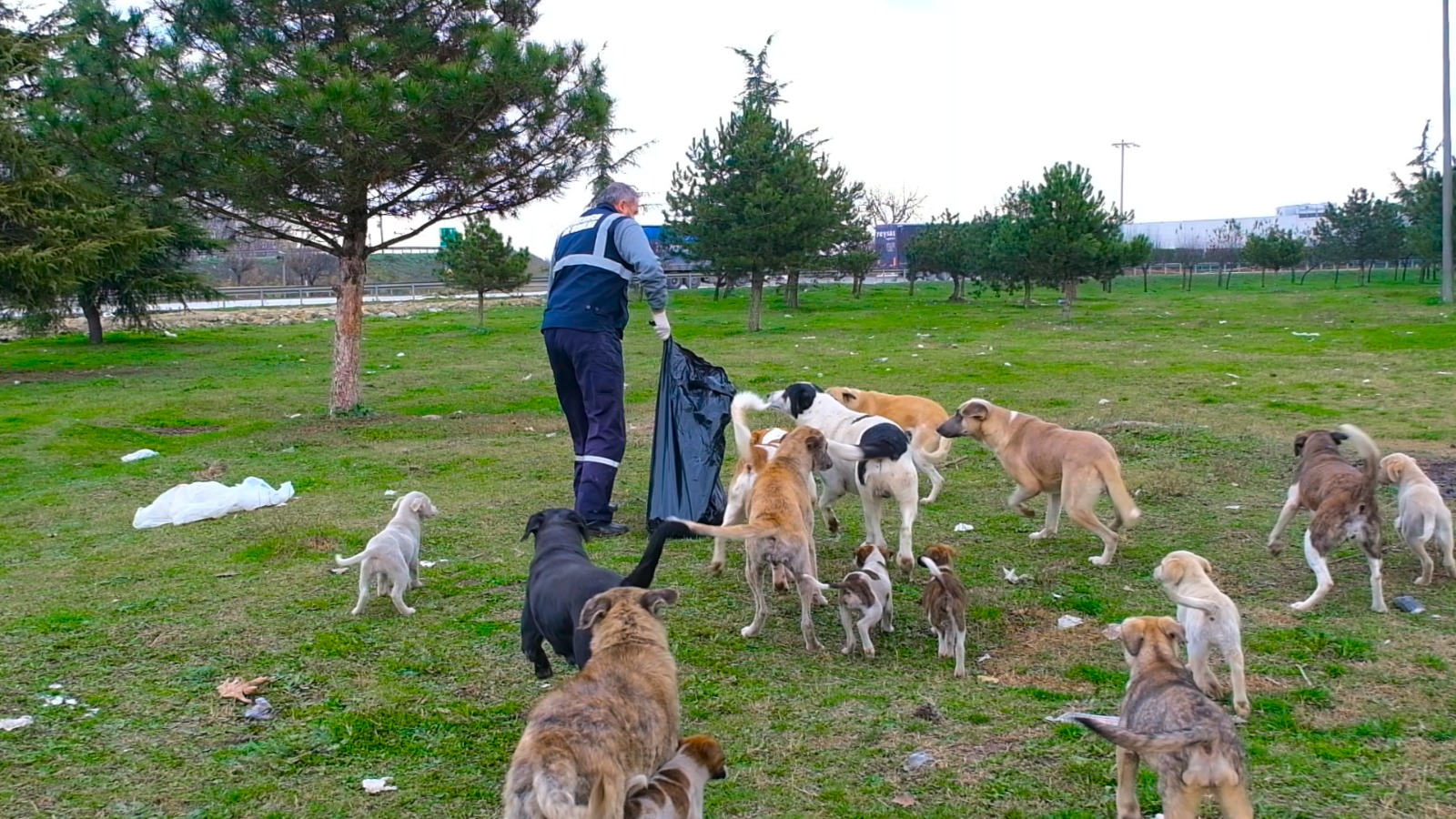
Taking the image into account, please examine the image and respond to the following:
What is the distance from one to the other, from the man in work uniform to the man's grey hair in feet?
0.09

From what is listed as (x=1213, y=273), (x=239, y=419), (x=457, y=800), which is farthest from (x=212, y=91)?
(x=1213, y=273)

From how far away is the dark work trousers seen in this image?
7.52 m

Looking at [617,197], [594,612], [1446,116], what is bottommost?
[594,612]

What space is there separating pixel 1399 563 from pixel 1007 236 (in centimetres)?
3043

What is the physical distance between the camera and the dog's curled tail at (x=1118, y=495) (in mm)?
6828

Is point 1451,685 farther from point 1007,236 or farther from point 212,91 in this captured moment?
point 1007,236

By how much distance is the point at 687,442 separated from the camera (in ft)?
25.4

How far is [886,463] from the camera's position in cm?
681

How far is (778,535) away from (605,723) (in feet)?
7.26

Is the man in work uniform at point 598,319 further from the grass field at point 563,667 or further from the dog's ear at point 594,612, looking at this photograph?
the dog's ear at point 594,612

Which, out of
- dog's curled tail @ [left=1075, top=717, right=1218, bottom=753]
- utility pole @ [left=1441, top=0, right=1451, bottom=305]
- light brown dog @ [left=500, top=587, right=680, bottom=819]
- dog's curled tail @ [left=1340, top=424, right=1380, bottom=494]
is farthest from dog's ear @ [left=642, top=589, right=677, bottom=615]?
utility pole @ [left=1441, top=0, right=1451, bottom=305]

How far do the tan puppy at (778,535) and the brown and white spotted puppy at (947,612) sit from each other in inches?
23.4

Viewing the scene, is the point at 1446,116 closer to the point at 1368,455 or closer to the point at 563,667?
the point at 1368,455

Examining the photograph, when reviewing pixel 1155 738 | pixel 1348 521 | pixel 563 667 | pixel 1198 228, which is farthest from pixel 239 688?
pixel 1198 228
